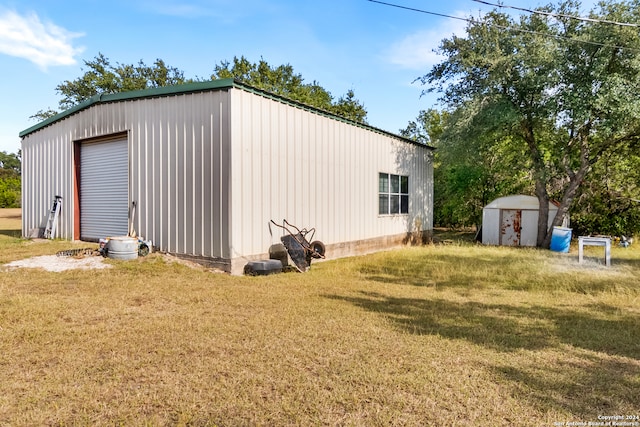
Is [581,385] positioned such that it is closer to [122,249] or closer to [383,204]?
[122,249]

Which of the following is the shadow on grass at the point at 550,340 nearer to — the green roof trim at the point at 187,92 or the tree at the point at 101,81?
the green roof trim at the point at 187,92

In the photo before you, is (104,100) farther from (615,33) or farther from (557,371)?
(615,33)

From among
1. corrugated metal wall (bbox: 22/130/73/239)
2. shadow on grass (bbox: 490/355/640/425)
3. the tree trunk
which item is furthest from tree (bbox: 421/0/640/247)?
corrugated metal wall (bbox: 22/130/73/239)

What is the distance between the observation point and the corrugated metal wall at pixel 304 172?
24.8 feet

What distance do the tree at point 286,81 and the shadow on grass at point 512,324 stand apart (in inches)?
1062

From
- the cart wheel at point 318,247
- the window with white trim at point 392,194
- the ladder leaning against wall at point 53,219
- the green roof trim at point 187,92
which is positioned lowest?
the cart wheel at point 318,247

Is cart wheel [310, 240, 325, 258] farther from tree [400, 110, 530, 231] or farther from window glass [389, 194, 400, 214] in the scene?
tree [400, 110, 530, 231]

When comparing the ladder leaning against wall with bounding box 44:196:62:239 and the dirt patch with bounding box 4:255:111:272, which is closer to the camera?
the dirt patch with bounding box 4:255:111:272

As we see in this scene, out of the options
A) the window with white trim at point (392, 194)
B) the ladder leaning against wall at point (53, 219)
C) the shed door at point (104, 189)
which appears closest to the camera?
the shed door at point (104, 189)

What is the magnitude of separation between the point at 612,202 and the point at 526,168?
129 inches

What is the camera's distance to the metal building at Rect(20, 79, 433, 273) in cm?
748

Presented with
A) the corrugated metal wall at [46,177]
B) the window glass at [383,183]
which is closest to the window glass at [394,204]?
the window glass at [383,183]

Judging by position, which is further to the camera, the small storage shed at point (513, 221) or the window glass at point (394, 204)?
the small storage shed at point (513, 221)

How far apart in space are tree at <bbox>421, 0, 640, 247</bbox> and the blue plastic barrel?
98 centimetres
